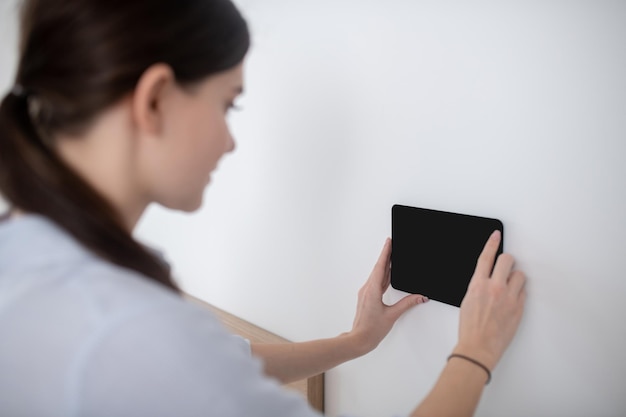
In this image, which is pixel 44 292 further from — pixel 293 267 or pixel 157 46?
pixel 293 267

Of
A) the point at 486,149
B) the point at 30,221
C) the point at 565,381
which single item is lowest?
the point at 565,381

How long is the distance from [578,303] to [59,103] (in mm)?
560

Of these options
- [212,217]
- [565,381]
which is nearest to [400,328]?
[565,381]

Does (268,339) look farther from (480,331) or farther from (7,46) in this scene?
(7,46)

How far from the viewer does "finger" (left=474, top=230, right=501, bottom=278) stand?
0.60 m

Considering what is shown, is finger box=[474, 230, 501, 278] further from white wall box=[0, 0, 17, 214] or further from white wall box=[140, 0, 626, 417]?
white wall box=[0, 0, 17, 214]

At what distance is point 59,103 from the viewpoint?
1.44ft

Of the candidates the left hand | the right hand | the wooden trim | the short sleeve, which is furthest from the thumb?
the short sleeve

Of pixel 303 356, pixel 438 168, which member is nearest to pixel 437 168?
pixel 438 168

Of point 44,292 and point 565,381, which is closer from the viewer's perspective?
point 44,292

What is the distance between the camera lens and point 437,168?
655 mm

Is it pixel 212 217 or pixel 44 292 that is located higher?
pixel 44 292

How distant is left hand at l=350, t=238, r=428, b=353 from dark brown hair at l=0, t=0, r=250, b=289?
0.36m

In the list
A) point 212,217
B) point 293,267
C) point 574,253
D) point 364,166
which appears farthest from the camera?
point 212,217
